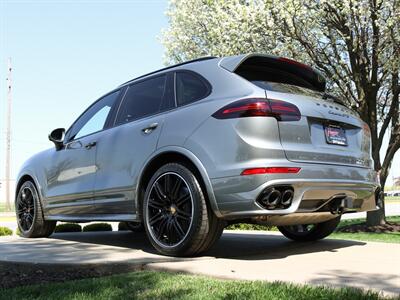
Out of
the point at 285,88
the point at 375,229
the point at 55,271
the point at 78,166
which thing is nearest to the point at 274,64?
the point at 285,88

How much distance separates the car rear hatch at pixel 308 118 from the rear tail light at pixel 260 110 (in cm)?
5

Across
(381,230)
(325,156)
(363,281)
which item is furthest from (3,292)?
(381,230)

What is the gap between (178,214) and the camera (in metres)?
4.49

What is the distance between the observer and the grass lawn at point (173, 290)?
2.82 m

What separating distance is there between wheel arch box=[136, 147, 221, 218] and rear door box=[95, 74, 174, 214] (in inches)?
2.9

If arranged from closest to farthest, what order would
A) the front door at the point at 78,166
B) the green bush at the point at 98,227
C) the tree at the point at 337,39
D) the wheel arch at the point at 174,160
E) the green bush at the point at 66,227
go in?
the wheel arch at the point at 174,160 < the front door at the point at 78,166 < the green bush at the point at 66,227 < the green bush at the point at 98,227 < the tree at the point at 337,39

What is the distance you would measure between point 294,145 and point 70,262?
2173 millimetres

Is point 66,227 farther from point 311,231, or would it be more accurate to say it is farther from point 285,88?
point 285,88

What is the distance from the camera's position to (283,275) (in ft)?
11.4

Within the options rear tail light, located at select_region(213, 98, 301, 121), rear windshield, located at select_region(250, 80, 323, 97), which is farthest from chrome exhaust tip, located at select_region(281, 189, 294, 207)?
rear windshield, located at select_region(250, 80, 323, 97)

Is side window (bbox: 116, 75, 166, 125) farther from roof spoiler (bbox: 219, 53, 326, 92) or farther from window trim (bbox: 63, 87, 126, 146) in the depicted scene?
roof spoiler (bbox: 219, 53, 326, 92)

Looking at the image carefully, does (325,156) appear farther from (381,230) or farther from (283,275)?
(381,230)

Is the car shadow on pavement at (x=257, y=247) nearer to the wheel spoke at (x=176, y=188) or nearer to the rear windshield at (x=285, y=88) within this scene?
the wheel spoke at (x=176, y=188)

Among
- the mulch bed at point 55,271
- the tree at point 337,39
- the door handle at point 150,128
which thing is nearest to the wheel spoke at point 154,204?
the door handle at point 150,128
